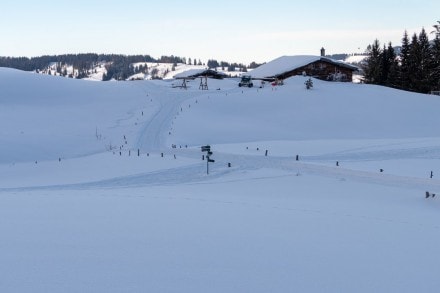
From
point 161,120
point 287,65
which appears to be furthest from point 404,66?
point 161,120

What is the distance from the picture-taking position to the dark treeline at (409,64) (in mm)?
61656

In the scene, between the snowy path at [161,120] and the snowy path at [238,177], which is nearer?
the snowy path at [238,177]

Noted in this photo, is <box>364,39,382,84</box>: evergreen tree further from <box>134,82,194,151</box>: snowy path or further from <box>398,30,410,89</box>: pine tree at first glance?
<box>134,82,194,151</box>: snowy path

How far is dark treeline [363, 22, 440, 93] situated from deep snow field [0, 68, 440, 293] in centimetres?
1318

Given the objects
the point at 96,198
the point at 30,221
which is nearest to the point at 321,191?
the point at 96,198

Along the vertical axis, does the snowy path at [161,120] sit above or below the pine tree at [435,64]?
below

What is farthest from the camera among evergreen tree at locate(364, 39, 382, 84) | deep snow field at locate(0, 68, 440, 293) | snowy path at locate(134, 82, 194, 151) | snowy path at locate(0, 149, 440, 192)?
evergreen tree at locate(364, 39, 382, 84)

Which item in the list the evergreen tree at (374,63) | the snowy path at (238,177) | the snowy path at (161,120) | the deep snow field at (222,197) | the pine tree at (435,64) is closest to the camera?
the deep snow field at (222,197)

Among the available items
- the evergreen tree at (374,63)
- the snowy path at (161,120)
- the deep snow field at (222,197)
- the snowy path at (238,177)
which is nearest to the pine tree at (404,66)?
the evergreen tree at (374,63)

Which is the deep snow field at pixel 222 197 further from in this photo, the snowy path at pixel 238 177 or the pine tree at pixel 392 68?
the pine tree at pixel 392 68

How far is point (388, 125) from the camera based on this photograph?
142 feet

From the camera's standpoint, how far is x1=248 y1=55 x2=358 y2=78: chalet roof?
214ft

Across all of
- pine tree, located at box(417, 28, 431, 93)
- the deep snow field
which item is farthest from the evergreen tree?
the deep snow field

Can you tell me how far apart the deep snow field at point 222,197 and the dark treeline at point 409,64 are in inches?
519
